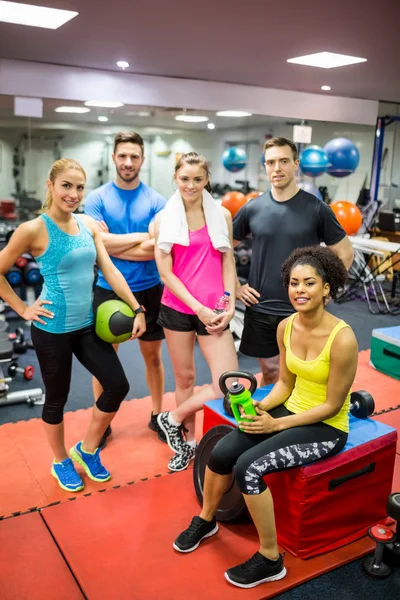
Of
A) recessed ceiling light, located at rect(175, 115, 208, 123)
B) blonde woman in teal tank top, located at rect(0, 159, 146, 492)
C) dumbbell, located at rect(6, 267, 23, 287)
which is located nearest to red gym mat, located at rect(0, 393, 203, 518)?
blonde woman in teal tank top, located at rect(0, 159, 146, 492)

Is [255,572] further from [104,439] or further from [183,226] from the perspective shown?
[183,226]

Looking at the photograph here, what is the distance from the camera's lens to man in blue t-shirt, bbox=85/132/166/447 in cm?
292

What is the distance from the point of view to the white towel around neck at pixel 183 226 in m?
2.71

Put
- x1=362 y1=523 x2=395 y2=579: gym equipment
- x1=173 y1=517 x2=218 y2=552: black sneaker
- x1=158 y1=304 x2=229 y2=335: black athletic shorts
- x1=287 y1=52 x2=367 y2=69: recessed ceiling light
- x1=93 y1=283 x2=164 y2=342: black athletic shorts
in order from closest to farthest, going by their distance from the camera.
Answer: x1=362 y1=523 x2=395 y2=579: gym equipment, x1=173 y1=517 x2=218 y2=552: black sneaker, x1=158 y1=304 x2=229 y2=335: black athletic shorts, x1=93 y1=283 x2=164 y2=342: black athletic shorts, x1=287 y1=52 x2=367 y2=69: recessed ceiling light

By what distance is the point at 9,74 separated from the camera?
20.2 ft

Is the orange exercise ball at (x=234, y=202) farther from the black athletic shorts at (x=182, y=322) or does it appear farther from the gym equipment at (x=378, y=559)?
the gym equipment at (x=378, y=559)

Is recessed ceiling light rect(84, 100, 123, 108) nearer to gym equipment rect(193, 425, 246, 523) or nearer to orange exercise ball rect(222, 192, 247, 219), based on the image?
orange exercise ball rect(222, 192, 247, 219)

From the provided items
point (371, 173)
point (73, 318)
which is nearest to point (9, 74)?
point (73, 318)

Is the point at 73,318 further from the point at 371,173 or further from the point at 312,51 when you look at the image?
the point at 371,173

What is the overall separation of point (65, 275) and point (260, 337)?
1.04m

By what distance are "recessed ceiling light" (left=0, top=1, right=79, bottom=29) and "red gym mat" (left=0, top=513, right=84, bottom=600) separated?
Answer: 324cm

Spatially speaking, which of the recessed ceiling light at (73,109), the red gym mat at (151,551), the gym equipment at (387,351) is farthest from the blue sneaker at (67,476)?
the recessed ceiling light at (73,109)

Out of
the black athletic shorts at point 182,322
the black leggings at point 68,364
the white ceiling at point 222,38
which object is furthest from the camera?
the white ceiling at point 222,38

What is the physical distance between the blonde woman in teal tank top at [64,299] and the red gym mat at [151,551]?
0.26 meters
